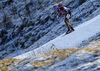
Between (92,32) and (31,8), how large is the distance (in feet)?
52.4

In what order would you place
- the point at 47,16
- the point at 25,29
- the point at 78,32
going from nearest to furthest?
the point at 78,32 < the point at 47,16 < the point at 25,29

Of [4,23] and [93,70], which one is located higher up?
[4,23]

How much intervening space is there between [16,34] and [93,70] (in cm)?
1753

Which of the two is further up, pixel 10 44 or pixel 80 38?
pixel 10 44

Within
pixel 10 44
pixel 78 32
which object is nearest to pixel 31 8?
pixel 10 44

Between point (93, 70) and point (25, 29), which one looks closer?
point (93, 70)

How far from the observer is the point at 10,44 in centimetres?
1820

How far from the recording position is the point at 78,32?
Answer: 554 centimetres

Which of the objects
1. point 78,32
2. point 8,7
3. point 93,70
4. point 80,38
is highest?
point 8,7

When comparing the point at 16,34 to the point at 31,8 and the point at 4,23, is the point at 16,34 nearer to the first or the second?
the point at 4,23

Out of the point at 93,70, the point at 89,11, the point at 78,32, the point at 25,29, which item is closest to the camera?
the point at 93,70

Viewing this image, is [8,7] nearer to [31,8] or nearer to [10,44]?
[31,8]

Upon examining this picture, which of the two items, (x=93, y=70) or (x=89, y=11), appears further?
(x=89, y=11)

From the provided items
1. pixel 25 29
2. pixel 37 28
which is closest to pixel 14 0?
pixel 25 29
